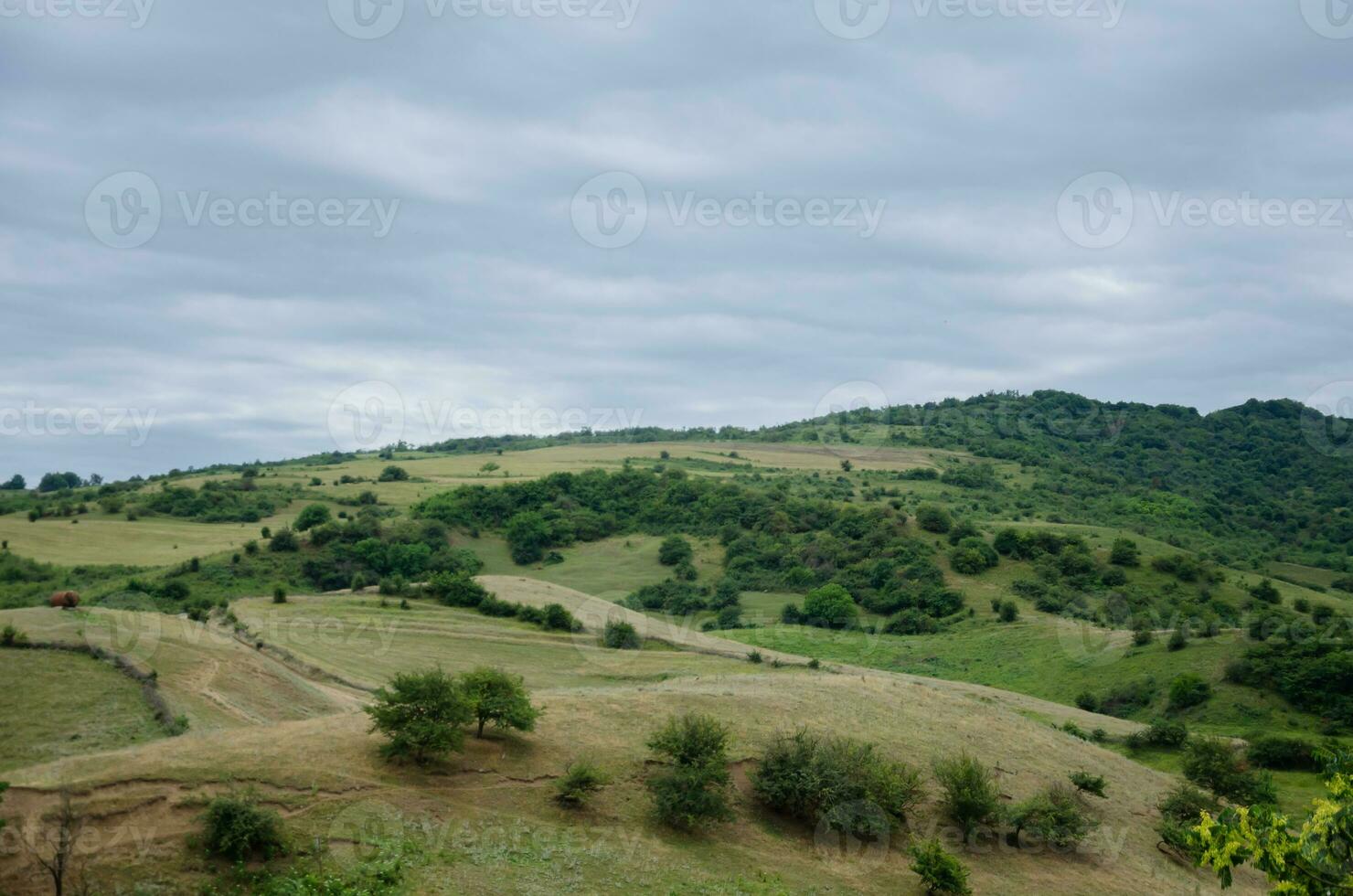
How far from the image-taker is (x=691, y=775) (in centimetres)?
2658

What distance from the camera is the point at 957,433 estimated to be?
153 metres

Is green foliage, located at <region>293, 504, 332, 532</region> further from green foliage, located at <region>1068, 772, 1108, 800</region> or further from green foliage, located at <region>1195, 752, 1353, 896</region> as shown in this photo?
green foliage, located at <region>1195, 752, 1353, 896</region>

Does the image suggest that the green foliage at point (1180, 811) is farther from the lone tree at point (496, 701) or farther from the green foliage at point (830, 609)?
the green foliage at point (830, 609)

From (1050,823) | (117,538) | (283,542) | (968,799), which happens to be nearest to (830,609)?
(283,542)

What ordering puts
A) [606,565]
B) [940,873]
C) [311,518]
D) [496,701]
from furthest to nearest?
[606,565] → [311,518] → [496,701] → [940,873]

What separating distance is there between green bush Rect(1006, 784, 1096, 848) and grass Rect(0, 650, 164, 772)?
82.2 feet

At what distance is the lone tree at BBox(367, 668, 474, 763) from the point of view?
25312 mm

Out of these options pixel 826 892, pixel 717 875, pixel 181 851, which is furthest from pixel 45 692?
pixel 826 892

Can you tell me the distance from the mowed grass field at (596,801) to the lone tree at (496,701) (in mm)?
824

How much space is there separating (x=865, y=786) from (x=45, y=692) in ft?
75.4

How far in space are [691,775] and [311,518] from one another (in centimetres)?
6089

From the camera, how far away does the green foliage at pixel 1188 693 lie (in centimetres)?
5153

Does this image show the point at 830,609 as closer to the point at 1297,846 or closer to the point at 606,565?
the point at 606,565

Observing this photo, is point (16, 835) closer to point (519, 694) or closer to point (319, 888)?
point (319, 888)
